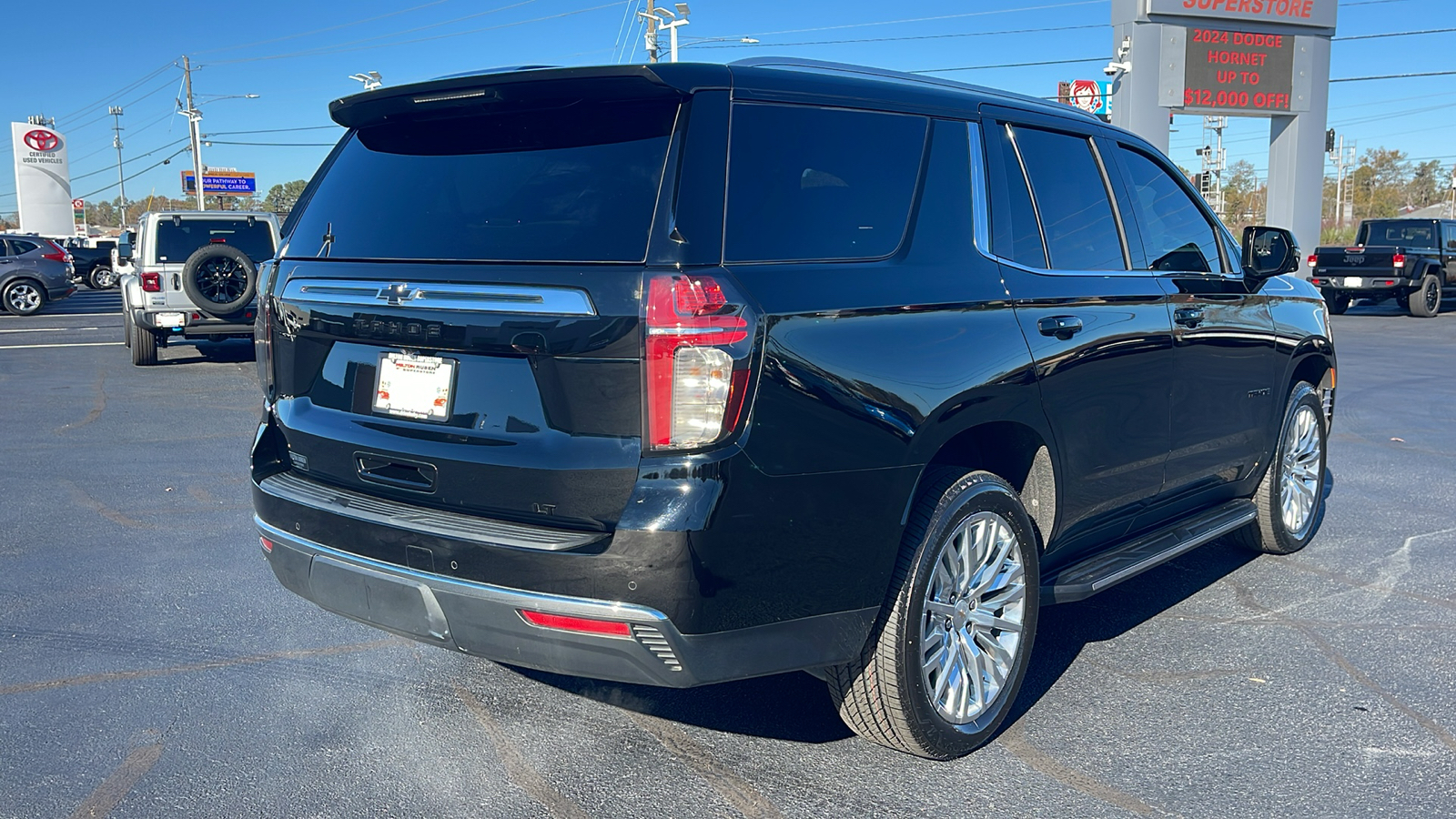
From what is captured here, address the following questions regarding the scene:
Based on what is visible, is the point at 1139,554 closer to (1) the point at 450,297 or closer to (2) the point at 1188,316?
(2) the point at 1188,316

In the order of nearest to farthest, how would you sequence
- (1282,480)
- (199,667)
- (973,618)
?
(973,618) → (199,667) → (1282,480)

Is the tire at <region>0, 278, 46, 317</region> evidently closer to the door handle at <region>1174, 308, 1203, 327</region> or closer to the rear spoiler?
the rear spoiler

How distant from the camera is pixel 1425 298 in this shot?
22.7 m

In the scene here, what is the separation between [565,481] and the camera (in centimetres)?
278

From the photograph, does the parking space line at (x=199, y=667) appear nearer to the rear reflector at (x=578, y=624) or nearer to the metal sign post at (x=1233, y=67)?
the rear reflector at (x=578, y=624)

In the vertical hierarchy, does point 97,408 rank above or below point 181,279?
below

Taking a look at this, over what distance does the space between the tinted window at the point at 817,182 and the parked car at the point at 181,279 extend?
36.8ft

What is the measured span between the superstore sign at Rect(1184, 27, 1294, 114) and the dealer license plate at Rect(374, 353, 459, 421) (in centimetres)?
2356

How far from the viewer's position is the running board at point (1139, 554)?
12.3 ft

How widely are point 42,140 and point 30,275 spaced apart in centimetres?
7293

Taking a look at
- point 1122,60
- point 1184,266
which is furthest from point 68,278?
point 1184,266

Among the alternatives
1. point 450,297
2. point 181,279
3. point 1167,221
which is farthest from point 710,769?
point 181,279

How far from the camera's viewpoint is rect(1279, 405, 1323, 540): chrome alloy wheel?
5.46 meters

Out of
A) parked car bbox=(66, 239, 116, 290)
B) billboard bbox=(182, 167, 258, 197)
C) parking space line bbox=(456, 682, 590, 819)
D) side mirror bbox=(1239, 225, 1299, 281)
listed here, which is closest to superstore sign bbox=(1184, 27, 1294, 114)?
side mirror bbox=(1239, 225, 1299, 281)
